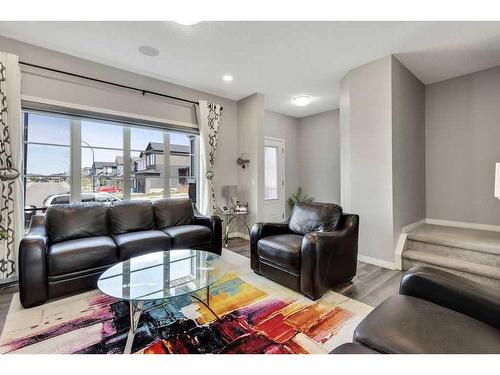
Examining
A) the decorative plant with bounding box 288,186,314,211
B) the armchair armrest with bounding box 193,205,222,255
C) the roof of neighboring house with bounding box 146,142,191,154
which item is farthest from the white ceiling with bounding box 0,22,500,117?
the decorative plant with bounding box 288,186,314,211

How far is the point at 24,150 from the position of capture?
285 centimetres

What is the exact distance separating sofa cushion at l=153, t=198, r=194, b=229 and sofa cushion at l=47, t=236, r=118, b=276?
807 mm

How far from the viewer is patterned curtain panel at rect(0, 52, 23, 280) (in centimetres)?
256

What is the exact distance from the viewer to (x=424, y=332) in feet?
3.51

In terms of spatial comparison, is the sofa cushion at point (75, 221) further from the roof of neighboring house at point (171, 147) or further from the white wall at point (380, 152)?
the white wall at point (380, 152)

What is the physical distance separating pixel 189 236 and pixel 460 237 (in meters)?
3.49

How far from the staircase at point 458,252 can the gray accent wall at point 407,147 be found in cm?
27

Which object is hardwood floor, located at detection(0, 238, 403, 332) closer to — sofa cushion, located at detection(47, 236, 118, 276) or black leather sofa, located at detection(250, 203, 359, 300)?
black leather sofa, located at detection(250, 203, 359, 300)

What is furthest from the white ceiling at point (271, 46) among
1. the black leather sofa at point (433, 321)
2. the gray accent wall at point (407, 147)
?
the black leather sofa at point (433, 321)

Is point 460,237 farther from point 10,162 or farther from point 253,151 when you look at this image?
point 10,162

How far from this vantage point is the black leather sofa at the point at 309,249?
2.18 meters
